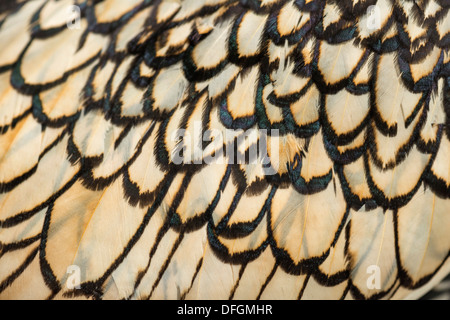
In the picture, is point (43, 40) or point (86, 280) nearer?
point (86, 280)

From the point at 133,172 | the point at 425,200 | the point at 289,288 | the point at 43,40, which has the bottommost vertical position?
the point at 289,288

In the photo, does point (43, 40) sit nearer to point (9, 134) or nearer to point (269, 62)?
point (9, 134)

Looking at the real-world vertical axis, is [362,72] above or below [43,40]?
below

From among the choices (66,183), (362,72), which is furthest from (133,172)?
(362,72)
